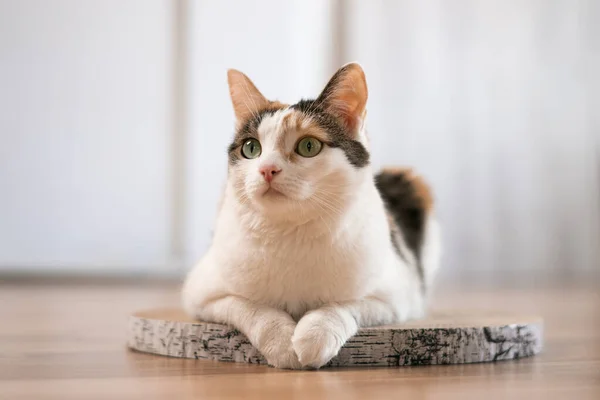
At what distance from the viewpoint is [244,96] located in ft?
5.64

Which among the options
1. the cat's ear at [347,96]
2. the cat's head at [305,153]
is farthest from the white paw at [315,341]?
the cat's ear at [347,96]

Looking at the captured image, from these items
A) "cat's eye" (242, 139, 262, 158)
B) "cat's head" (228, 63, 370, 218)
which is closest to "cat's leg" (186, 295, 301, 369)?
"cat's head" (228, 63, 370, 218)

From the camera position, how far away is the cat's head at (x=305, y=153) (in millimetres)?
1502

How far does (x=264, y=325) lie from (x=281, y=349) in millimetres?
64

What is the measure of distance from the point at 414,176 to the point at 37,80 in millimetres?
3551

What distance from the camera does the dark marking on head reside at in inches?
62.2

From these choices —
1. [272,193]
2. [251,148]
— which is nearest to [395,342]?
[272,193]

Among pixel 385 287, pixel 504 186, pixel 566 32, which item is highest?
pixel 566 32

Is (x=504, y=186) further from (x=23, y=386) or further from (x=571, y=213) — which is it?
(x=23, y=386)

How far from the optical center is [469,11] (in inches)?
211

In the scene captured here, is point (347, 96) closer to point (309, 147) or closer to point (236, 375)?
point (309, 147)

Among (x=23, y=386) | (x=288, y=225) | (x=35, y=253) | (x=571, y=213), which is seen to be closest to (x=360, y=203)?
(x=288, y=225)

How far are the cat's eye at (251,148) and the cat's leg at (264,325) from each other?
0.33m

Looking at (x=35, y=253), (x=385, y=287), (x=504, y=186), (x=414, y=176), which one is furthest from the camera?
(x=504, y=186)
